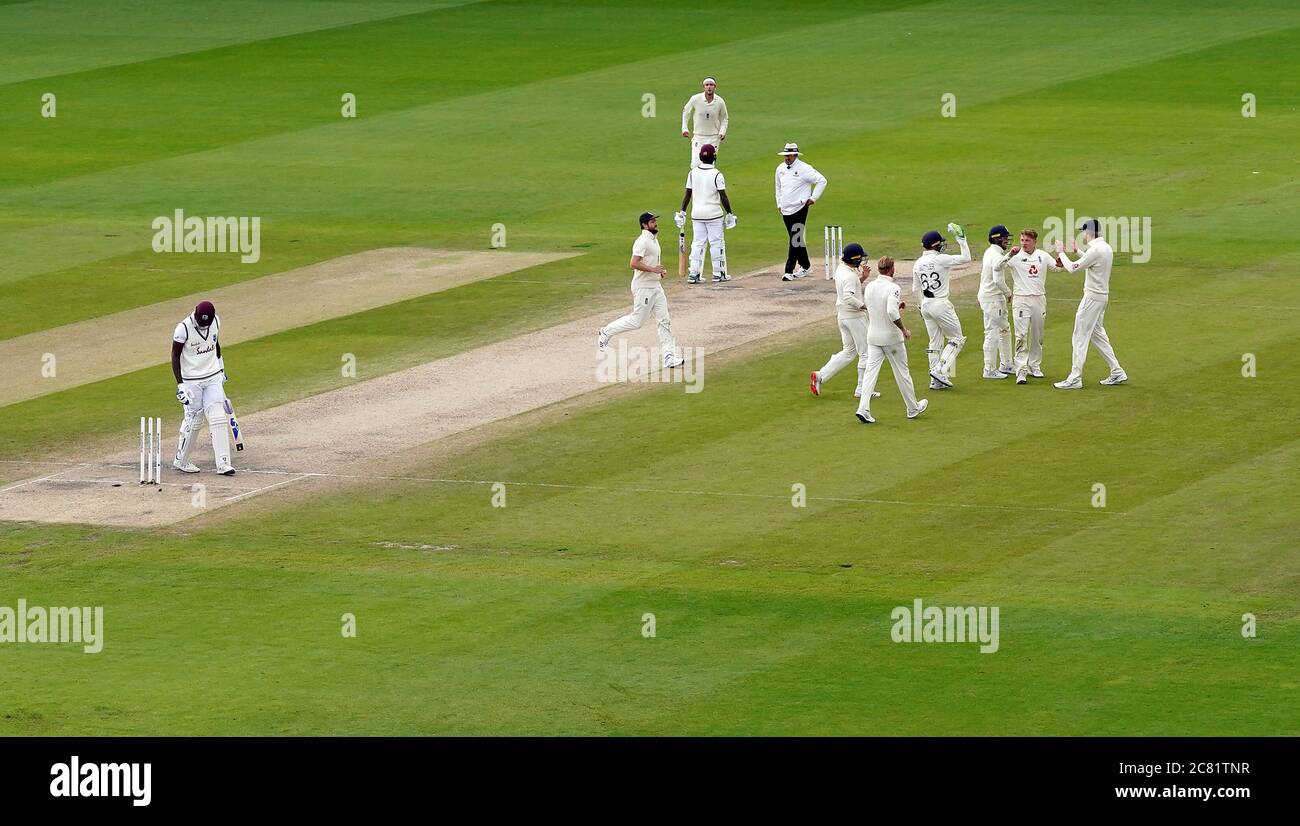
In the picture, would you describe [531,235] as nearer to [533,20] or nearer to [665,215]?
[665,215]

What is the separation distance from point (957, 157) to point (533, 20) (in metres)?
23.0

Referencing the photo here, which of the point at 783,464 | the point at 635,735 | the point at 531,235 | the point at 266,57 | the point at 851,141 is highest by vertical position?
the point at 266,57

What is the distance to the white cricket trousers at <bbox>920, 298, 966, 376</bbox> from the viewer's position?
27.2m

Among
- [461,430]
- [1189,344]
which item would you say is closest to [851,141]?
[1189,344]

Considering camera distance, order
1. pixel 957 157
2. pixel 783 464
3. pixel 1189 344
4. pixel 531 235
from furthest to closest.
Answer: pixel 957 157 < pixel 531 235 < pixel 1189 344 < pixel 783 464

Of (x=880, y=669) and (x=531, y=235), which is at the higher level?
(x=531, y=235)

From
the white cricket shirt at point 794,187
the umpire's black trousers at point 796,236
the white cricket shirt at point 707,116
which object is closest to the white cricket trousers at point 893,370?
the umpire's black trousers at point 796,236

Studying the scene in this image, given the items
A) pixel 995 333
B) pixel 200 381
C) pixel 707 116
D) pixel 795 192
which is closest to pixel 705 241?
pixel 795 192

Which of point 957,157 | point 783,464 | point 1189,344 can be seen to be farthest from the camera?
point 957,157

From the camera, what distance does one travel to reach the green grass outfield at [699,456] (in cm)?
1775

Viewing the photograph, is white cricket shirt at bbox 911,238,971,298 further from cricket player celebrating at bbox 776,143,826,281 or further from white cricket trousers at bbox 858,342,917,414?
cricket player celebrating at bbox 776,143,826,281

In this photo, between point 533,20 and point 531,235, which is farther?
point 533,20

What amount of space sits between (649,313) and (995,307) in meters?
4.45

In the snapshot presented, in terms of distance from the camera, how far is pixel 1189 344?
29.5 meters
